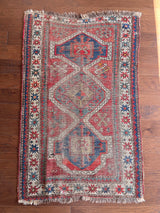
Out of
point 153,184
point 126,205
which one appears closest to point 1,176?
point 126,205

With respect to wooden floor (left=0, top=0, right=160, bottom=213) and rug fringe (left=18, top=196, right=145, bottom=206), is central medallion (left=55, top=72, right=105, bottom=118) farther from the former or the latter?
rug fringe (left=18, top=196, right=145, bottom=206)

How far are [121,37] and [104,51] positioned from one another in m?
0.15

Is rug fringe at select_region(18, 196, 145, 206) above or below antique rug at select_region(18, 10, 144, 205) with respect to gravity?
below

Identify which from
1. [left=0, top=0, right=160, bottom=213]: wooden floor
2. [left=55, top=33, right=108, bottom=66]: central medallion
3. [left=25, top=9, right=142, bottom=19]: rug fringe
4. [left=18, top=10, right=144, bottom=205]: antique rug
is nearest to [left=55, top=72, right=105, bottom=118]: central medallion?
[left=18, top=10, right=144, bottom=205]: antique rug

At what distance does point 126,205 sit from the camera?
126cm

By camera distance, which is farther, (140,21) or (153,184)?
(140,21)

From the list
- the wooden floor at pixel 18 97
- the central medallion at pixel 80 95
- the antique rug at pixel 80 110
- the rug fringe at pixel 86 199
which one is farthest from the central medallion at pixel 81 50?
the rug fringe at pixel 86 199

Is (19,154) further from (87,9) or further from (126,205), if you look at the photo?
(87,9)

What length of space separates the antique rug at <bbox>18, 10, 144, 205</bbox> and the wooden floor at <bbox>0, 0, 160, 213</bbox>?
0.05m

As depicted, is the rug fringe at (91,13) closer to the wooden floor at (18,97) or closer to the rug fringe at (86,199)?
the wooden floor at (18,97)

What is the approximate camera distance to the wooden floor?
1251 mm

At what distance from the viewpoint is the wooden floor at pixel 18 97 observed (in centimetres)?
125

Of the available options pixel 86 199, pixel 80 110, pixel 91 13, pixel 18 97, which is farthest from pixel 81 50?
pixel 86 199

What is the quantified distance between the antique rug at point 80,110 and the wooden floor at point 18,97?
0.05m
